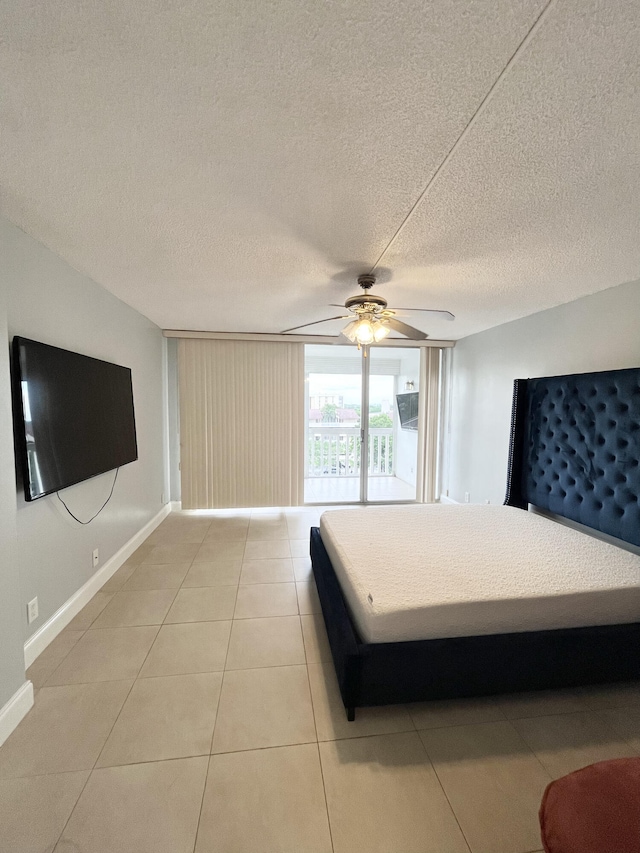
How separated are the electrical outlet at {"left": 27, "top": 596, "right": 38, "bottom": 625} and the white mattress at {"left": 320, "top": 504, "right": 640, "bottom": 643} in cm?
176

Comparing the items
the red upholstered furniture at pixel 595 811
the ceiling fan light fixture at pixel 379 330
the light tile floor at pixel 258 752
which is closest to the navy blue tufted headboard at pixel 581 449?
the light tile floor at pixel 258 752

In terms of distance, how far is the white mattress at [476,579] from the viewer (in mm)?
1557

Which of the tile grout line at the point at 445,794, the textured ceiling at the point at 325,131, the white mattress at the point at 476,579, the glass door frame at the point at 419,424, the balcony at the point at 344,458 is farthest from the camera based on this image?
the balcony at the point at 344,458

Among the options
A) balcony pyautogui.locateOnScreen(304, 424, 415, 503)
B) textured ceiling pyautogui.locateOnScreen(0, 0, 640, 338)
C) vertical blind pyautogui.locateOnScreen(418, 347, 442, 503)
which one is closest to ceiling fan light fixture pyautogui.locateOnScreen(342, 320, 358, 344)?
textured ceiling pyautogui.locateOnScreen(0, 0, 640, 338)

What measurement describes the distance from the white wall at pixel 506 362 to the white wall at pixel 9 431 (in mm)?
3738

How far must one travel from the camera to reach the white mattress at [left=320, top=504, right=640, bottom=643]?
5.11 feet

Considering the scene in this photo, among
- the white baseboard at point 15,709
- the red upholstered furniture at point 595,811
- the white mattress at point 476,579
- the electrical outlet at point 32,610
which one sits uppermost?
the white mattress at point 476,579

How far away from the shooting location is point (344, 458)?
20.9ft

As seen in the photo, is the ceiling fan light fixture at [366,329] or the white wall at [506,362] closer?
the ceiling fan light fixture at [366,329]

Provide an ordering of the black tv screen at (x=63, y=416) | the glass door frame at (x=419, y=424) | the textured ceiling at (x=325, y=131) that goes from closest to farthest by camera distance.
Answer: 1. the textured ceiling at (x=325, y=131)
2. the black tv screen at (x=63, y=416)
3. the glass door frame at (x=419, y=424)

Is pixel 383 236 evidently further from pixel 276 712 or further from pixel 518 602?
pixel 276 712

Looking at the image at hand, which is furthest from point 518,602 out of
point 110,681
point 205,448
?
point 205,448

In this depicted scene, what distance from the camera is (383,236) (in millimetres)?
1757

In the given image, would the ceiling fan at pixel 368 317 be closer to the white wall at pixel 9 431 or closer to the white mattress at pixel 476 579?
the white mattress at pixel 476 579
